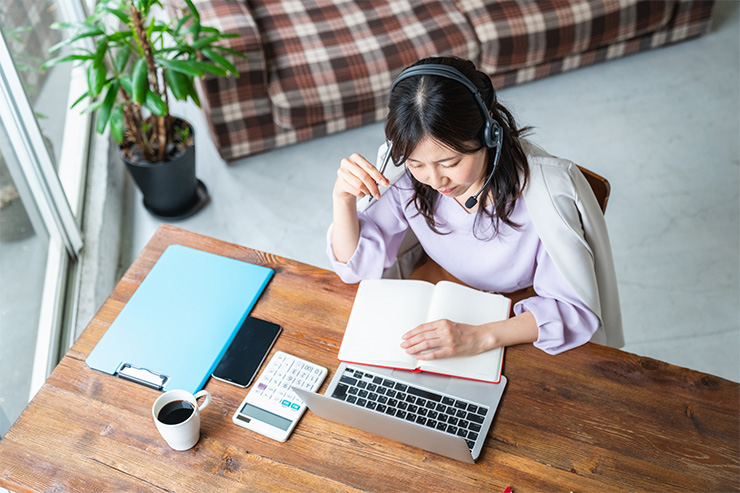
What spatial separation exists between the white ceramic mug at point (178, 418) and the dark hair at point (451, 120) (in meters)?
0.59

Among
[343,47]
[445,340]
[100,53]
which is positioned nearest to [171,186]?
[100,53]

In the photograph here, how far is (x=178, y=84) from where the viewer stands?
2.12 metres

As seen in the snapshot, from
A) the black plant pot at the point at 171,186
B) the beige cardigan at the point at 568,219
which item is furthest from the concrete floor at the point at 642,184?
the beige cardigan at the point at 568,219

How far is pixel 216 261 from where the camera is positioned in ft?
4.83

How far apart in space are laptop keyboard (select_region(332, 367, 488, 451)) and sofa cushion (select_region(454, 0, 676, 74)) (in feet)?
6.41

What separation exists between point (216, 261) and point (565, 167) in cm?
76

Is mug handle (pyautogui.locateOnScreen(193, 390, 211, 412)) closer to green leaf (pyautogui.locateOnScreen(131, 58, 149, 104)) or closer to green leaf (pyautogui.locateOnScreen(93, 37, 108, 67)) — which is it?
green leaf (pyautogui.locateOnScreen(131, 58, 149, 104))

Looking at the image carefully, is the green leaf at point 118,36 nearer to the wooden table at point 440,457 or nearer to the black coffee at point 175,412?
the wooden table at point 440,457

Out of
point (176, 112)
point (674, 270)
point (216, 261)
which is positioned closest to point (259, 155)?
point (176, 112)

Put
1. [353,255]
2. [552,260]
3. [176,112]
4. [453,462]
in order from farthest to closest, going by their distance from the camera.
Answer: [176,112]
[353,255]
[552,260]
[453,462]

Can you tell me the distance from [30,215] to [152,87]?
642 millimetres

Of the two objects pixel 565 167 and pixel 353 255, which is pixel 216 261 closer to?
pixel 353 255

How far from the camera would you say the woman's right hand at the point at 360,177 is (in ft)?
4.34

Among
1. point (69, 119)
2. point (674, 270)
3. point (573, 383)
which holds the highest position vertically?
point (573, 383)
